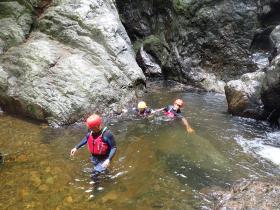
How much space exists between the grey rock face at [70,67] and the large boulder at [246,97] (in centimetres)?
375

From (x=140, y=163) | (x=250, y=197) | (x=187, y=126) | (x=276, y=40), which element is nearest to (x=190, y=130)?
(x=187, y=126)

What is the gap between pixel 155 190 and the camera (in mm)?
8344

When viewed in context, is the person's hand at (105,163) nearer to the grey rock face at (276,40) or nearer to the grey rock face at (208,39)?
the grey rock face at (276,40)

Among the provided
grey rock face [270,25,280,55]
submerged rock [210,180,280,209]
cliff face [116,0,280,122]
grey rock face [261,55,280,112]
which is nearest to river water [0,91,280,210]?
submerged rock [210,180,280,209]

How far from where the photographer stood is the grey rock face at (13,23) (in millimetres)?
14562

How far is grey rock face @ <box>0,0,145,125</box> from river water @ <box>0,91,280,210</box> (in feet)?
2.48

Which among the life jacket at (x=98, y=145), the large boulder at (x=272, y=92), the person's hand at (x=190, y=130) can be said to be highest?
the large boulder at (x=272, y=92)

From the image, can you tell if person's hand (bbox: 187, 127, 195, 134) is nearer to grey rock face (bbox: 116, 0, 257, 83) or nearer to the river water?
the river water

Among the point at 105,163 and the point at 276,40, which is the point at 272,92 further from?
the point at 105,163

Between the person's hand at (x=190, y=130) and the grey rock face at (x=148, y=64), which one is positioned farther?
the grey rock face at (x=148, y=64)

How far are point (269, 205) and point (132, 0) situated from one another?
16517mm

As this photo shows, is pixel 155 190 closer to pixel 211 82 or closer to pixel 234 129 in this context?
pixel 234 129

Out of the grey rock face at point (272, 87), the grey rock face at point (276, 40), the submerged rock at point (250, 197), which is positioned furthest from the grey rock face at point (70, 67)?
the submerged rock at point (250, 197)

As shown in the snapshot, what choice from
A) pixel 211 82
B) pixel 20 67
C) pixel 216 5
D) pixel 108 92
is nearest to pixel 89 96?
pixel 108 92
